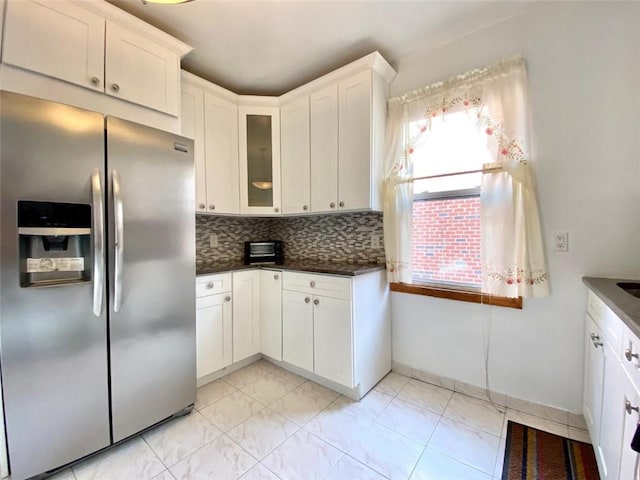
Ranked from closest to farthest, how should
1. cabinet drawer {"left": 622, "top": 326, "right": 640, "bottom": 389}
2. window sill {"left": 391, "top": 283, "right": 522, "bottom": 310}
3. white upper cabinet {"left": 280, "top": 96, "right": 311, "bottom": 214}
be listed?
cabinet drawer {"left": 622, "top": 326, "right": 640, "bottom": 389} → window sill {"left": 391, "top": 283, "right": 522, "bottom": 310} → white upper cabinet {"left": 280, "top": 96, "right": 311, "bottom": 214}

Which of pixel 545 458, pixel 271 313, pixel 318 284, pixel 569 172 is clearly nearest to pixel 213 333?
pixel 271 313

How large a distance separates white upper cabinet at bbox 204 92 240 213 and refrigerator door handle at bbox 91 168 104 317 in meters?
0.93

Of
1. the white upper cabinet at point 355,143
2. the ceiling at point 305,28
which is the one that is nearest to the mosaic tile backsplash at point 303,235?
the white upper cabinet at point 355,143

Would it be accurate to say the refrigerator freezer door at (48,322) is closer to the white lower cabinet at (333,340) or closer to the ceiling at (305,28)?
the ceiling at (305,28)

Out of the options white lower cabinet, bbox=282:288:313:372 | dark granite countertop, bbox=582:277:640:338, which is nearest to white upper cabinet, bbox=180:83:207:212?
white lower cabinet, bbox=282:288:313:372

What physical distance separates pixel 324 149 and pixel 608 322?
191cm

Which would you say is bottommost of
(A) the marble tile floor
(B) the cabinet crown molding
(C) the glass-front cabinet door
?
(A) the marble tile floor

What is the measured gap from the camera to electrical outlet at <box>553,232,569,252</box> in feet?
5.15

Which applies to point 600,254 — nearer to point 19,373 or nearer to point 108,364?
point 108,364

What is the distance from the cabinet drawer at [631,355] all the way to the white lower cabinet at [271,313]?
1877 mm

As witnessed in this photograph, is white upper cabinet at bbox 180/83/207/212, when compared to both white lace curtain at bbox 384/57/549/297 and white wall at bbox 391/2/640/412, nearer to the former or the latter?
white lace curtain at bbox 384/57/549/297

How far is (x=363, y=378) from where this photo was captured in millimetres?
1913

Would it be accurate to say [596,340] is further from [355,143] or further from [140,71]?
[140,71]

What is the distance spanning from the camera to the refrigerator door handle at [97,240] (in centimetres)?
128
